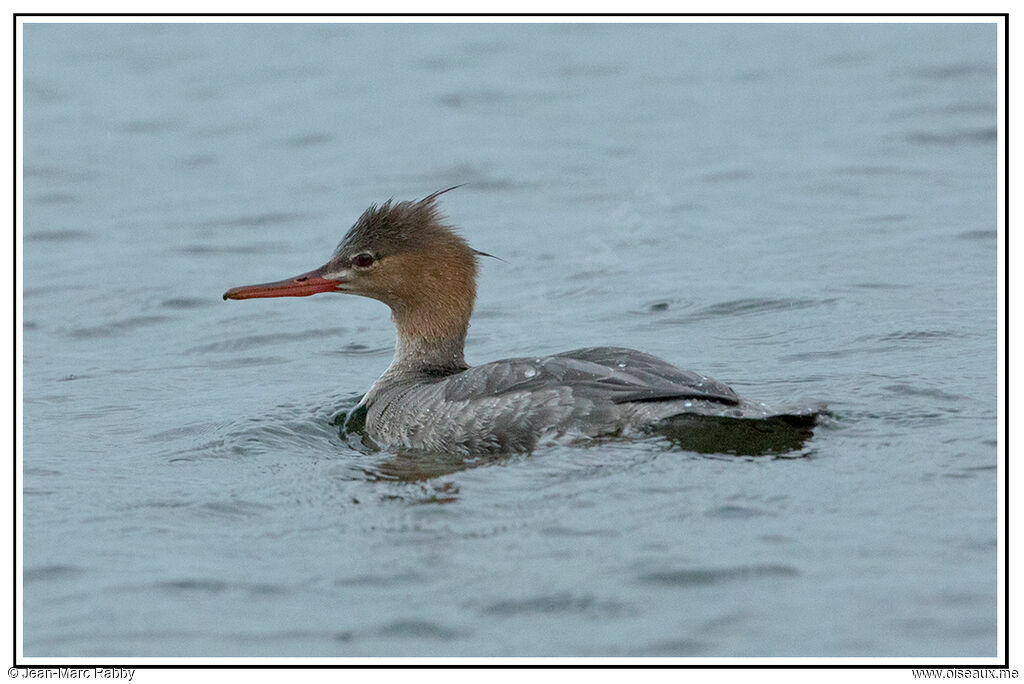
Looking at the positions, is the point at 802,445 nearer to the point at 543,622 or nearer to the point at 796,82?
the point at 543,622

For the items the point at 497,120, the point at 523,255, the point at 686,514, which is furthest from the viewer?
the point at 497,120

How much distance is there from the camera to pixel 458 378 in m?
7.39

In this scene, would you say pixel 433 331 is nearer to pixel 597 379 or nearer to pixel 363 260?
pixel 363 260

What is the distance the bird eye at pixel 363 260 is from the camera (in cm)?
790

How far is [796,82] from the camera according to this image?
15.6 m

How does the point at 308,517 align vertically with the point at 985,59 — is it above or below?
below

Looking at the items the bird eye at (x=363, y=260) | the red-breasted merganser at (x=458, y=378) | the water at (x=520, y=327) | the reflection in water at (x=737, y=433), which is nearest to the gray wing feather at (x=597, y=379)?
the red-breasted merganser at (x=458, y=378)

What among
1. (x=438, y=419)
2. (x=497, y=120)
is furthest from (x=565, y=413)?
(x=497, y=120)

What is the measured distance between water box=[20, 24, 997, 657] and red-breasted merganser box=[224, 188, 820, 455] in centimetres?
20

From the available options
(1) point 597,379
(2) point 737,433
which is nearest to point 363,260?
(1) point 597,379

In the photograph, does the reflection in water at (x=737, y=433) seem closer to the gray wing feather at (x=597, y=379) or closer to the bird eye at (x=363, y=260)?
the gray wing feather at (x=597, y=379)

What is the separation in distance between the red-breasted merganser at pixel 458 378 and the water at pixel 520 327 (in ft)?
0.67

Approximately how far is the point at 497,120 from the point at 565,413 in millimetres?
8750

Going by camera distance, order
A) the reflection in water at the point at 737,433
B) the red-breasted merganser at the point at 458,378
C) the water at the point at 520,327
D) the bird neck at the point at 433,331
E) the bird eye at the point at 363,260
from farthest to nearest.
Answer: the bird neck at the point at 433,331 → the bird eye at the point at 363,260 → the red-breasted merganser at the point at 458,378 → the reflection in water at the point at 737,433 → the water at the point at 520,327
